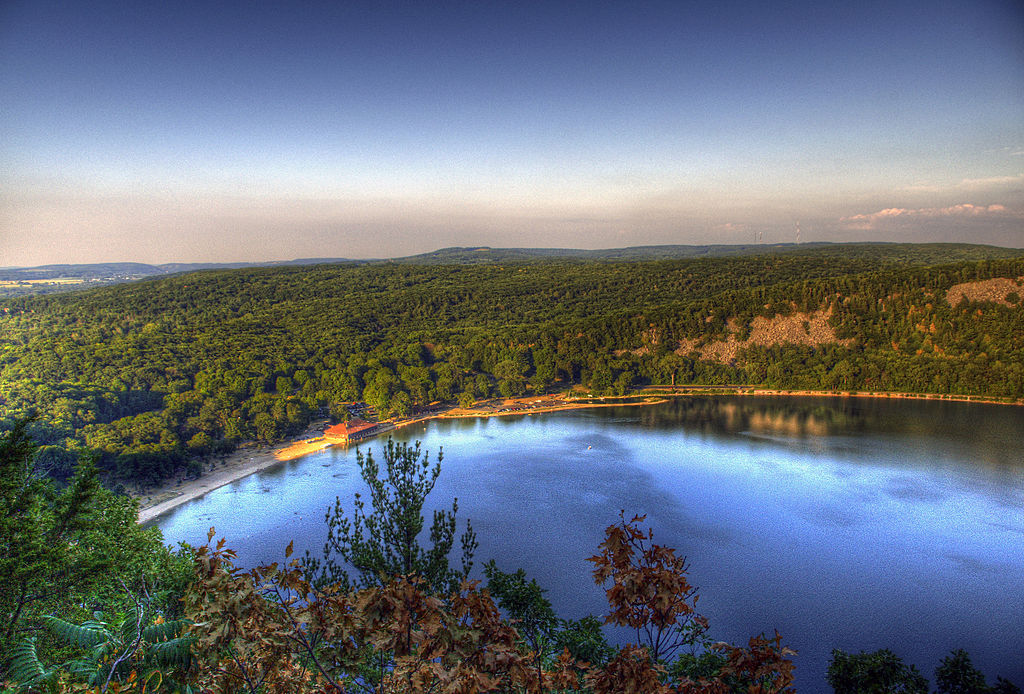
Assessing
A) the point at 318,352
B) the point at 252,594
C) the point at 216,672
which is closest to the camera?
the point at 252,594

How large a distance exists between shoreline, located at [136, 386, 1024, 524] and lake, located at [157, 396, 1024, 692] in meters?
1.14

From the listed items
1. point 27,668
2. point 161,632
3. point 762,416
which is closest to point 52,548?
point 27,668

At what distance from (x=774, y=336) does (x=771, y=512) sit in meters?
35.1

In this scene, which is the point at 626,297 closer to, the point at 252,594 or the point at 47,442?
the point at 47,442

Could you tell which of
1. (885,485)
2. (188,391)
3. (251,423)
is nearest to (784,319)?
(885,485)

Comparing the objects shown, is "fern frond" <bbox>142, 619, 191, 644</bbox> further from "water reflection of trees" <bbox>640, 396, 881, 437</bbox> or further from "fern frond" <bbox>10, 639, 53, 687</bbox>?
"water reflection of trees" <bbox>640, 396, 881, 437</bbox>

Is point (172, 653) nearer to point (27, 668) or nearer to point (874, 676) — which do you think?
point (27, 668)

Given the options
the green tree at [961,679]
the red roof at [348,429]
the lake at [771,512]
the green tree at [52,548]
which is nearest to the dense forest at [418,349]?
the red roof at [348,429]

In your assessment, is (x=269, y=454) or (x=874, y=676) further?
(x=269, y=454)

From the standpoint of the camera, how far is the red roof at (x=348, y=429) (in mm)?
33250

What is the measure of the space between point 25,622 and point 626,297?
2733 inches

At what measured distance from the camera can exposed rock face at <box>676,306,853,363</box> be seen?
51188 millimetres

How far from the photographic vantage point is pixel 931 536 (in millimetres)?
19344

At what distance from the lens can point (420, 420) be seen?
38.3m
